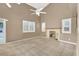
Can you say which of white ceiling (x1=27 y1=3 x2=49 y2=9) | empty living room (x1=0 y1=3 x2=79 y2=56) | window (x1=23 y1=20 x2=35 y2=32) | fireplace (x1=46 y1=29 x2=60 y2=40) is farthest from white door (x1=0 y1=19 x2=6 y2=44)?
fireplace (x1=46 y1=29 x2=60 y2=40)

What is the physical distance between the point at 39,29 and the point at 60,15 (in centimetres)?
36

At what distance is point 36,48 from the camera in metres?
2.17

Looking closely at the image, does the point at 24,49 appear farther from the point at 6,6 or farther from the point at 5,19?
the point at 6,6

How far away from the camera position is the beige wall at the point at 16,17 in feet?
7.09

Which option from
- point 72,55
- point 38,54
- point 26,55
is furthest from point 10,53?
point 72,55

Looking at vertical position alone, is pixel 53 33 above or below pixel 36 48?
above

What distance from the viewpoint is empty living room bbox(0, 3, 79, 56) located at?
2.15 metres

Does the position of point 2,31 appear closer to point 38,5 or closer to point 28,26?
point 28,26

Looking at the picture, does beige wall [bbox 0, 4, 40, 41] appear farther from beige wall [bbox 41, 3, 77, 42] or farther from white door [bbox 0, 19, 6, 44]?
beige wall [bbox 41, 3, 77, 42]

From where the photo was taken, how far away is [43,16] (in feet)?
7.27

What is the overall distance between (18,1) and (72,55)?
1.06m

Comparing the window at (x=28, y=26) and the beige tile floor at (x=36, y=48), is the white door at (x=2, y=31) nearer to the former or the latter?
the beige tile floor at (x=36, y=48)

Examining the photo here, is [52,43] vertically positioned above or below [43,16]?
below

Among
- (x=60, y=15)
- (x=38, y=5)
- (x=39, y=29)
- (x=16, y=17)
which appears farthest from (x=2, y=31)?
(x=60, y=15)
